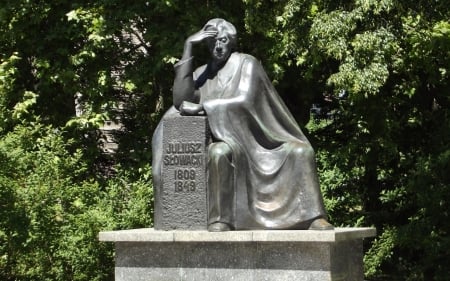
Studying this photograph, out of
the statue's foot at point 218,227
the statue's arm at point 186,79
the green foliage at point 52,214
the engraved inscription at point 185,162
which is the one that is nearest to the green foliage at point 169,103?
the green foliage at point 52,214

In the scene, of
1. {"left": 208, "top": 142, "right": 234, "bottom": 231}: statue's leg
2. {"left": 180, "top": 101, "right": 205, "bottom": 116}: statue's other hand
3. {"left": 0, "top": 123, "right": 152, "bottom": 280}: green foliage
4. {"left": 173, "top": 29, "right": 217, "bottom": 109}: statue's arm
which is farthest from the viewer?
{"left": 0, "top": 123, "right": 152, "bottom": 280}: green foliage

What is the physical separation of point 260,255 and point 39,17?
840cm

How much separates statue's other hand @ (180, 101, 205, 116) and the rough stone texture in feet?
0.17

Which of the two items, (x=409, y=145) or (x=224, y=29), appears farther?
(x=409, y=145)

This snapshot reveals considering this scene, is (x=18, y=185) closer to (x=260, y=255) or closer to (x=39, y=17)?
(x=39, y=17)

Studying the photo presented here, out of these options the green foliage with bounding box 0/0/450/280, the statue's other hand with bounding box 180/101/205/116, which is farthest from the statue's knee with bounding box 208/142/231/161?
the green foliage with bounding box 0/0/450/280

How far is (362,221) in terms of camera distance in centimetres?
1464

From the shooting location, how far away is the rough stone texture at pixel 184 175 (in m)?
8.34

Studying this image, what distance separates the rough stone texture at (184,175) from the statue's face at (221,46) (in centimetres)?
71

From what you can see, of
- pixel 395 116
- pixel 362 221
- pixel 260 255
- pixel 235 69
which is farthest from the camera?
pixel 395 116

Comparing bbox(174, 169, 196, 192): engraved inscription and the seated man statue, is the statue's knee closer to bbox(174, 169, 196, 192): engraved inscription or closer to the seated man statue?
the seated man statue

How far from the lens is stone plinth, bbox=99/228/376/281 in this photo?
774 cm

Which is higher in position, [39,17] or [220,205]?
[39,17]

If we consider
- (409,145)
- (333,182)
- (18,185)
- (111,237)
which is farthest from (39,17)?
(111,237)
